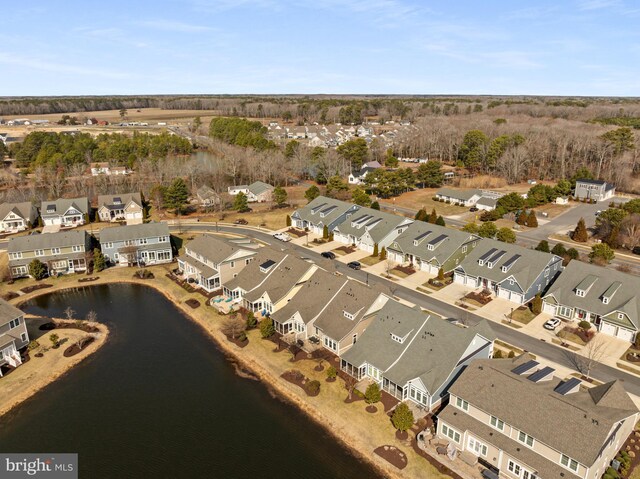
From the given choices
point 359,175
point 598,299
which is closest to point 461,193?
point 359,175

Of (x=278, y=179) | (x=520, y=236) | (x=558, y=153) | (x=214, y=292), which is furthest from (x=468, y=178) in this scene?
(x=214, y=292)

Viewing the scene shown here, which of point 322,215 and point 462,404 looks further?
point 322,215

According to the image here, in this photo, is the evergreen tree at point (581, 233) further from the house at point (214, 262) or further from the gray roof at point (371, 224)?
the house at point (214, 262)

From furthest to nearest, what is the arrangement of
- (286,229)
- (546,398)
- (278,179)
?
1. (278,179)
2. (286,229)
3. (546,398)

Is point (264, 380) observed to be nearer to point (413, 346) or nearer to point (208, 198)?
point (413, 346)

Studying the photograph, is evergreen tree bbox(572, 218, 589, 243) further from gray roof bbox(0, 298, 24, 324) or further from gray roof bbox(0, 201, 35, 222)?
gray roof bbox(0, 201, 35, 222)

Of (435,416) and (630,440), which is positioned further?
(435,416)

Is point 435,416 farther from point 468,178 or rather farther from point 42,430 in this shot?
point 468,178

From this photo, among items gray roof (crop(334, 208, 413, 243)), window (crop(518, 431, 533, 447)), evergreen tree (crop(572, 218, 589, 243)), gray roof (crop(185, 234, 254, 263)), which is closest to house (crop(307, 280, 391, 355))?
window (crop(518, 431, 533, 447))
